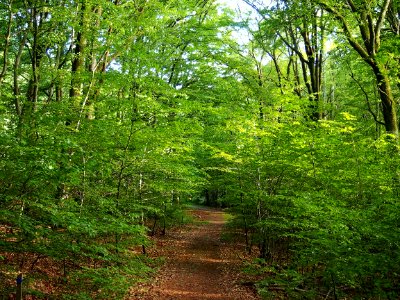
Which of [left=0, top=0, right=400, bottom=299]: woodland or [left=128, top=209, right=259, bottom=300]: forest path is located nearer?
[left=0, top=0, right=400, bottom=299]: woodland

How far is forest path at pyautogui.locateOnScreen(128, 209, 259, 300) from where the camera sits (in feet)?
31.4

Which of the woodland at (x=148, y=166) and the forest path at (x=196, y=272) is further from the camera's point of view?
the forest path at (x=196, y=272)

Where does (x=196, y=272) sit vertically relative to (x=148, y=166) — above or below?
below

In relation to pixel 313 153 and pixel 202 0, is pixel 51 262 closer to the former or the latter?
pixel 313 153

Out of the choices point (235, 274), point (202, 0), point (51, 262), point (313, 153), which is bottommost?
point (235, 274)

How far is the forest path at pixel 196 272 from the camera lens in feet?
31.4

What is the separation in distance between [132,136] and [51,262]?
4.41 m

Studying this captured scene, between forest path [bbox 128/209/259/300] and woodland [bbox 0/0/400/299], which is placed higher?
woodland [bbox 0/0/400/299]

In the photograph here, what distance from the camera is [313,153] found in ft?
28.8

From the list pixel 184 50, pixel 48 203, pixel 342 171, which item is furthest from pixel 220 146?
pixel 184 50

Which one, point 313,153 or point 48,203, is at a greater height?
point 313,153

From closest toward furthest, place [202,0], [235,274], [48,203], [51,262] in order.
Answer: [48,203] → [51,262] → [235,274] → [202,0]

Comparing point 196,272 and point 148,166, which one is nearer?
point 148,166

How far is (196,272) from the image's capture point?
39.2 ft
